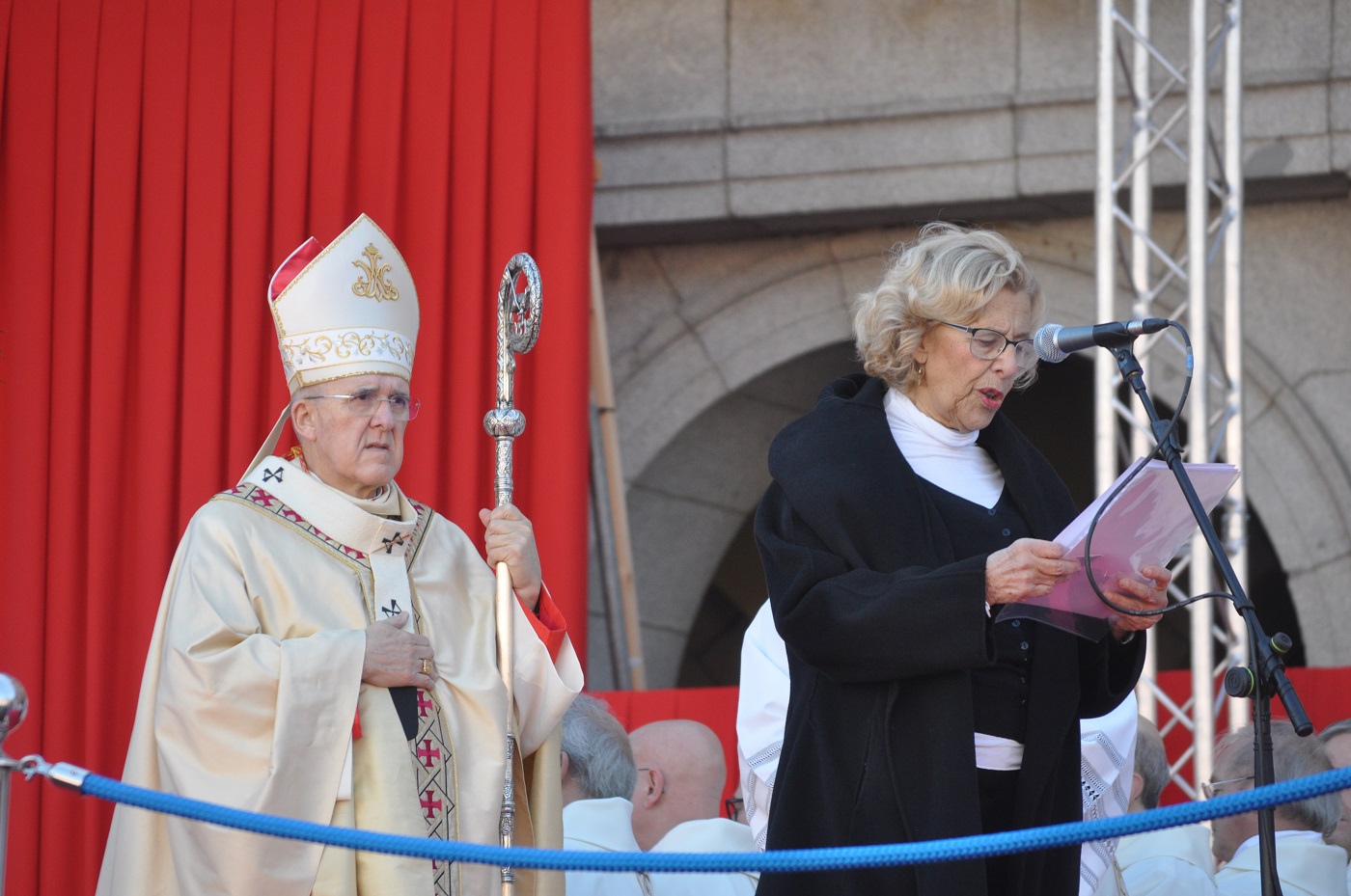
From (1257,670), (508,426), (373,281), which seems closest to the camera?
(1257,670)

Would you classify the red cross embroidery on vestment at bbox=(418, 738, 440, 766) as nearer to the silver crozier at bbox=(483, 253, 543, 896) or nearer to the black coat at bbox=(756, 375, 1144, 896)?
the silver crozier at bbox=(483, 253, 543, 896)

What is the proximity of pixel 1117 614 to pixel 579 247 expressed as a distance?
365 centimetres

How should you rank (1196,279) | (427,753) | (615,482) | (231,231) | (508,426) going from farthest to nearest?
1. (615,482)
2. (231,231)
3. (1196,279)
4. (508,426)
5. (427,753)

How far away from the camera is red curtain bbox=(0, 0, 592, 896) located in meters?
6.00

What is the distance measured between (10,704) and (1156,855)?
8.31 feet

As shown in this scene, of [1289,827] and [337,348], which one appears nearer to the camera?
[337,348]

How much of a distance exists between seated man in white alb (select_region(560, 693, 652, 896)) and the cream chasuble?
240 mm

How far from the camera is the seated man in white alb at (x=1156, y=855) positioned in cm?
378

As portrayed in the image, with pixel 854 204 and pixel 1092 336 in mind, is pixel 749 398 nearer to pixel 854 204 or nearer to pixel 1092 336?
pixel 854 204

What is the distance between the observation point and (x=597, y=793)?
411 cm

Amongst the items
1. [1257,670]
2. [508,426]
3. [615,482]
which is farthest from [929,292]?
[615,482]

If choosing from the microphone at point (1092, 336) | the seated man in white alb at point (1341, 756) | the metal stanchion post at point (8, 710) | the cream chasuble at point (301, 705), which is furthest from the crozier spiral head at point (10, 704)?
the seated man in white alb at point (1341, 756)

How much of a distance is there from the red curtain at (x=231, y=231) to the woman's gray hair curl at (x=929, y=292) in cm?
304

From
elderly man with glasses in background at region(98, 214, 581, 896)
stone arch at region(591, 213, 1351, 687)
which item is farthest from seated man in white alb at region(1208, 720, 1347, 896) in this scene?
stone arch at region(591, 213, 1351, 687)
